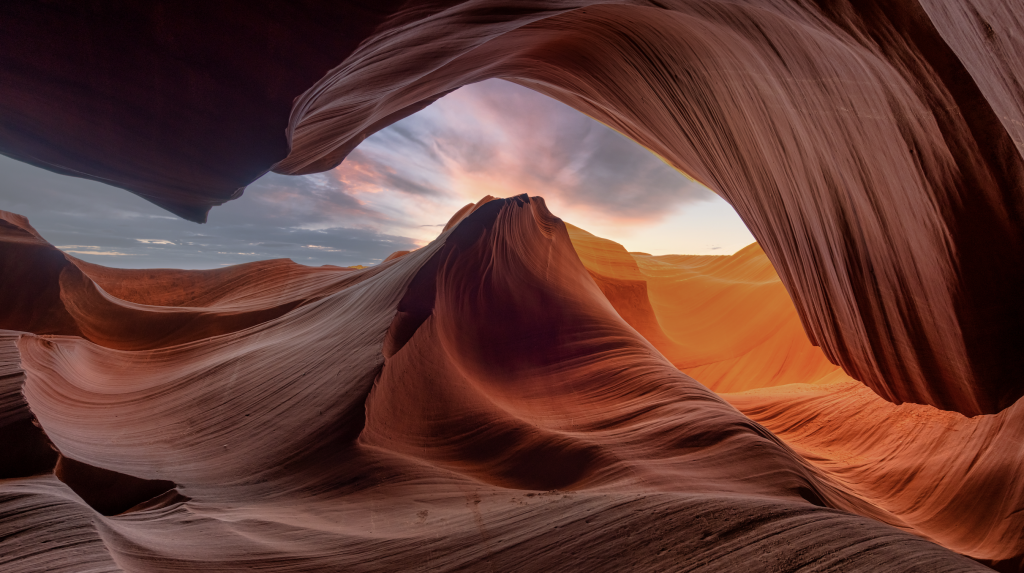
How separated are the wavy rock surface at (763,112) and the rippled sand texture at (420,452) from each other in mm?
1215

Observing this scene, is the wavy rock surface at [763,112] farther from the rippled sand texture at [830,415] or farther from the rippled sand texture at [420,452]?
the rippled sand texture at [420,452]

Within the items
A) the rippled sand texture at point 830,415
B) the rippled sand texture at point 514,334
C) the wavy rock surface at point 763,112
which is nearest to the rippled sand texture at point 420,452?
the rippled sand texture at point 514,334

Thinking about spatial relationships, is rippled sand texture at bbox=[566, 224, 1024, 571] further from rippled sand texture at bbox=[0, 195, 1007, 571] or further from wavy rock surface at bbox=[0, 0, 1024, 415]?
wavy rock surface at bbox=[0, 0, 1024, 415]

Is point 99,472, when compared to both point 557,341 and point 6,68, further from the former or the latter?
point 557,341

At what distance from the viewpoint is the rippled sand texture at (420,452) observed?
60.4 inches

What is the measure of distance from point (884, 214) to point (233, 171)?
3.76 m

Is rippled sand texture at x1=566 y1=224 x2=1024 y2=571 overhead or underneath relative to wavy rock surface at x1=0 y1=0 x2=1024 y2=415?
underneath

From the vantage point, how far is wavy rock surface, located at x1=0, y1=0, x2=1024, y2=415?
158 cm

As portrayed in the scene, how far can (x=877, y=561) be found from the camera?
1.41 m

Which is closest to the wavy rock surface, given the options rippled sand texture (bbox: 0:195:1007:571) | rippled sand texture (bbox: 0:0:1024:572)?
rippled sand texture (bbox: 0:0:1024:572)

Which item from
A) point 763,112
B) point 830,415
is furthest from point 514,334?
point 830,415

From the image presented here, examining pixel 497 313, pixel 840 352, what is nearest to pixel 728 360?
pixel 840 352

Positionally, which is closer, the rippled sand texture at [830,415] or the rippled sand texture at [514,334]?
the rippled sand texture at [514,334]

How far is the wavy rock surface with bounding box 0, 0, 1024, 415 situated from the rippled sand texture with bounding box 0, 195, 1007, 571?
3.99 ft
